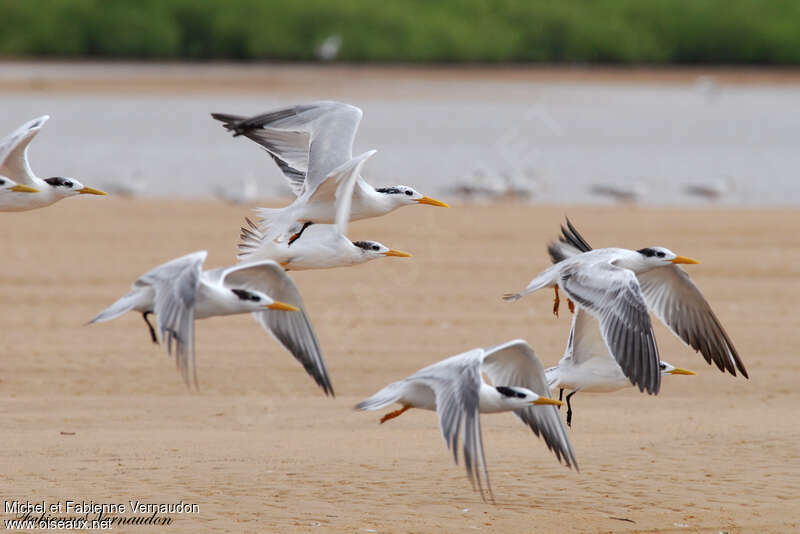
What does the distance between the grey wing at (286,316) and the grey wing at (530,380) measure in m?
0.98

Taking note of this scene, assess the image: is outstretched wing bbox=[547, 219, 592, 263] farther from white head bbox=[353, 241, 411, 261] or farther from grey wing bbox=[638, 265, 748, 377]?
white head bbox=[353, 241, 411, 261]

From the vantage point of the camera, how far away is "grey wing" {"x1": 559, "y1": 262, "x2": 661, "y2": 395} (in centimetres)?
883

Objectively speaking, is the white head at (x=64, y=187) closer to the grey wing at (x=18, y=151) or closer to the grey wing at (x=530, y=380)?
the grey wing at (x=18, y=151)

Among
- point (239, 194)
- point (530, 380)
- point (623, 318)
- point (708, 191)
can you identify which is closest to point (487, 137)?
point (708, 191)

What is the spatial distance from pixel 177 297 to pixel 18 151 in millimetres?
2063

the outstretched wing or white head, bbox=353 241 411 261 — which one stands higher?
white head, bbox=353 241 411 261

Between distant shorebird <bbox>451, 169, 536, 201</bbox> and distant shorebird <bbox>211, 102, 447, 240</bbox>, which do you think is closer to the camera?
distant shorebird <bbox>211, 102, 447, 240</bbox>

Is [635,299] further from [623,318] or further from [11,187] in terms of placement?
[11,187]

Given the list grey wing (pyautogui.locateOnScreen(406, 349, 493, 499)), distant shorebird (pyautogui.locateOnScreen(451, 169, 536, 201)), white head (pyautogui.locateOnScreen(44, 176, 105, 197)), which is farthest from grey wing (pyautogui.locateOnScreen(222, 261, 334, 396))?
distant shorebird (pyautogui.locateOnScreen(451, 169, 536, 201))

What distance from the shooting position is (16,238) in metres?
19.7

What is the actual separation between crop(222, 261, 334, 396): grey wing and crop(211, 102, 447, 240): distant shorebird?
0.63 meters

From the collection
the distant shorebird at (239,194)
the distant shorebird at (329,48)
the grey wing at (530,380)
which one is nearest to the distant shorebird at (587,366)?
the grey wing at (530,380)

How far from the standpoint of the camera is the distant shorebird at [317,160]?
9.45m

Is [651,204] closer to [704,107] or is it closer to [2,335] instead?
[2,335]
